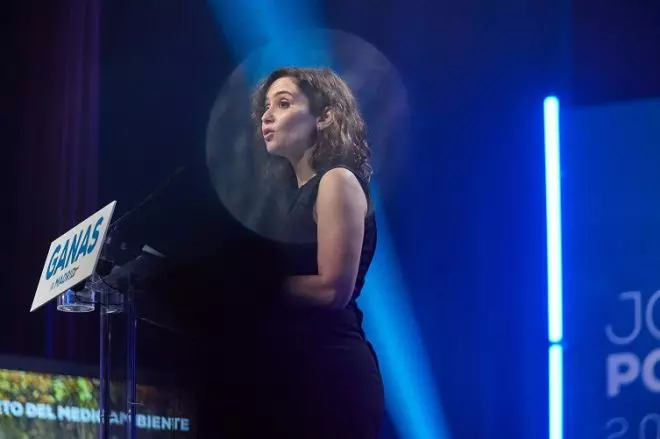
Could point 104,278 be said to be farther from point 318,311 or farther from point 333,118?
point 333,118

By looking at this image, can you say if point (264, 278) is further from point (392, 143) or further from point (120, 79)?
point (120, 79)

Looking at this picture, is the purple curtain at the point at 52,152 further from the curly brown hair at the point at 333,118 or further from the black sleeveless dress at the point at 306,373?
the black sleeveless dress at the point at 306,373

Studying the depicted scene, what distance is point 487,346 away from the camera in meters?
2.71

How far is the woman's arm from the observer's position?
87.7 inches

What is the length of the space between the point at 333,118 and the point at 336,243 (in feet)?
1.61

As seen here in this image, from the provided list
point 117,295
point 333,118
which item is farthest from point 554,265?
point 117,295

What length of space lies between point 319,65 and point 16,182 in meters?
1.09

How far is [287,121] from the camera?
2.62 m

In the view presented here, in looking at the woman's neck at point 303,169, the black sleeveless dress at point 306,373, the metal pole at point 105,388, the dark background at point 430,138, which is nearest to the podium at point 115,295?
the metal pole at point 105,388

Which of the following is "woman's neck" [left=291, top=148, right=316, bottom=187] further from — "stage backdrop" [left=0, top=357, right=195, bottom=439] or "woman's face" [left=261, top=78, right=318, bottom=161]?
"stage backdrop" [left=0, top=357, right=195, bottom=439]

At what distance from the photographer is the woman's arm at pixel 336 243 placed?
7.31 feet

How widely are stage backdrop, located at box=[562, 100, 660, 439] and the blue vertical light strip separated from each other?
2 centimetres

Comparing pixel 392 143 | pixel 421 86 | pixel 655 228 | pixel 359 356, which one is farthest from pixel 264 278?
pixel 655 228

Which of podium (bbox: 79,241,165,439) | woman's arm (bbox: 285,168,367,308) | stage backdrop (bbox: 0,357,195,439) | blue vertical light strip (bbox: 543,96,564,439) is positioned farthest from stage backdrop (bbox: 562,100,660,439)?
podium (bbox: 79,241,165,439)
